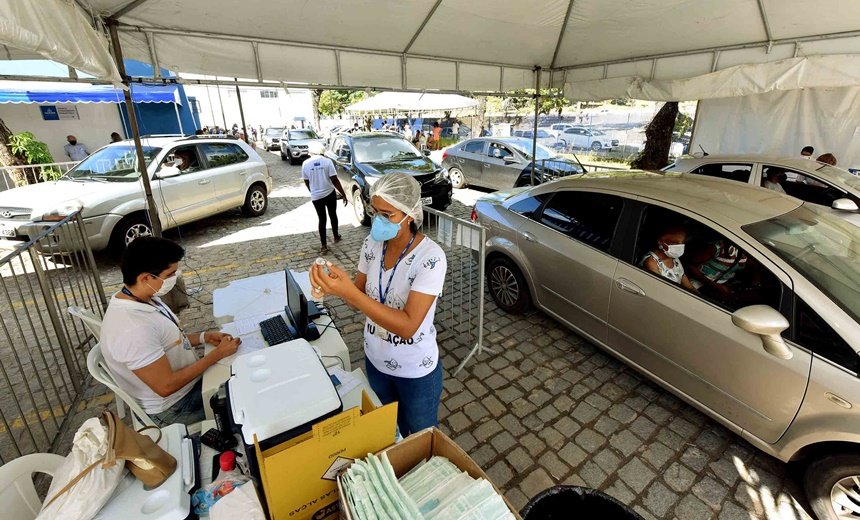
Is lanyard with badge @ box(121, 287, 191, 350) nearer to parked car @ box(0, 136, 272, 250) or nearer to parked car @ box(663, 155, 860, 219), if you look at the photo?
parked car @ box(0, 136, 272, 250)

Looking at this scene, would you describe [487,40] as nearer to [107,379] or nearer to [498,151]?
[107,379]

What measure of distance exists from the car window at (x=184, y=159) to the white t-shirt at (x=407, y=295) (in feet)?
21.9

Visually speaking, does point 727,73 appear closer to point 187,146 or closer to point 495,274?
point 495,274

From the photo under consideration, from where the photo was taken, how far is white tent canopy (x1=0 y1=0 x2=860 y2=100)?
383 centimetres

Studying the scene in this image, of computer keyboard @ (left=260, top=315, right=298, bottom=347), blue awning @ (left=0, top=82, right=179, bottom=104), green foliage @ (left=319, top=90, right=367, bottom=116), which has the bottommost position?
computer keyboard @ (left=260, top=315, right=298, bottom=347)

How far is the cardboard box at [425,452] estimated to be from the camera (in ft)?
4.29

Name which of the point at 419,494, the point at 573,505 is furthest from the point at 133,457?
the point at 573,505

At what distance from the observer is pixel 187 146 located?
7.49 metres

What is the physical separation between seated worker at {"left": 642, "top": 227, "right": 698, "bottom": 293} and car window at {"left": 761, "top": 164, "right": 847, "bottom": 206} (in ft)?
12.3

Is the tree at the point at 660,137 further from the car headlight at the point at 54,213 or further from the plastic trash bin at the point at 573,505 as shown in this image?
the car headlight at the point at 54,213

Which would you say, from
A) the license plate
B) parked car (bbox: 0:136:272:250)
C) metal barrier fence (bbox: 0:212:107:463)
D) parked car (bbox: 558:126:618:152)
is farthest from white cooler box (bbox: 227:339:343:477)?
parked car (bbox: 558:126:618:152)

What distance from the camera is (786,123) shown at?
26.9 ft

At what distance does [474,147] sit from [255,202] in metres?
6.23

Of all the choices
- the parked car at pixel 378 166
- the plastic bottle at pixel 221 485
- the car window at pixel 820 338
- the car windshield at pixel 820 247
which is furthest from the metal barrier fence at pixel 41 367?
the car windshield at pixel 820 247
